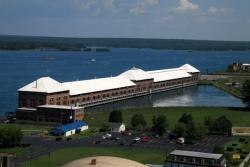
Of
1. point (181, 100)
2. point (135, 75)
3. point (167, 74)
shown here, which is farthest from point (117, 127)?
point (167, 74)

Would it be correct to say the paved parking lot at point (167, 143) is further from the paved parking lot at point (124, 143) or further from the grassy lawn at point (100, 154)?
the grassy lawn at point (100, 154)

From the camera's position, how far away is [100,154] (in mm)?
24547

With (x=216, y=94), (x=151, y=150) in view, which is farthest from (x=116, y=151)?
(x=216, y=94)

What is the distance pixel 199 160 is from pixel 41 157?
7330mm

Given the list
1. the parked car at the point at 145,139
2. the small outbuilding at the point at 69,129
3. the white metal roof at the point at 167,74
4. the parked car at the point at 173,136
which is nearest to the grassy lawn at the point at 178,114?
the small outbuilding at the point at 69,129

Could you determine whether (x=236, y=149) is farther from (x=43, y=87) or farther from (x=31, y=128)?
(x=43, y=87)

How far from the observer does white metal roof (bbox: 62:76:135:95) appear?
151 feet

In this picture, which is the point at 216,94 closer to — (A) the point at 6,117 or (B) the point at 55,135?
(A) the point at 6,117

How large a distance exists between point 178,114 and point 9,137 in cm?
1670

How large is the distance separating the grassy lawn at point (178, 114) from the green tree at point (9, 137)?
8.87m

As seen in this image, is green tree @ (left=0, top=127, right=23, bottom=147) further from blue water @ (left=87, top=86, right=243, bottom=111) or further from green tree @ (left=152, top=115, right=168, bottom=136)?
blue water @ (left=87, top=86, right=243, bottom=111)

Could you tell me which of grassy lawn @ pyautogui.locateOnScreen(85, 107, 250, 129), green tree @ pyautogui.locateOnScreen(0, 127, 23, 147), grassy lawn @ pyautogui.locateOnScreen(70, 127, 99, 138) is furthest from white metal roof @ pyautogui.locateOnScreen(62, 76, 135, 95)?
green tree @ pyautogui.locateOnScreen(0, 127, 23, 147)

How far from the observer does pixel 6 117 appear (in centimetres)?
3847

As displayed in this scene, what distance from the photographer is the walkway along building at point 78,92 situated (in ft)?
124
